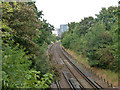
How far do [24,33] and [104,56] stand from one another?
36.8ft

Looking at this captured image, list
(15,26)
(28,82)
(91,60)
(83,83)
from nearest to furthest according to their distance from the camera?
(28,82)
(15,26)
(83,83)
(91,60)

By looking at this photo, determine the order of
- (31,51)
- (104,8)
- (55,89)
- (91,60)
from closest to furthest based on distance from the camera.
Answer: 1. (31,51)
2. (55,89)
3. (91,60)
4. (104,8)

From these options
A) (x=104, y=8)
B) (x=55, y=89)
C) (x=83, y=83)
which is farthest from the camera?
(x=104, y=8)

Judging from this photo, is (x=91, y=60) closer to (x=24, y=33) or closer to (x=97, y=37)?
(x=97, y=37)

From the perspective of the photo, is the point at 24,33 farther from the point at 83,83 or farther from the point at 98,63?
the point at 98,63

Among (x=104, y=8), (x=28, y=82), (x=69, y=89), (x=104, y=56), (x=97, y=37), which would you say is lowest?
(x=69, y=89)

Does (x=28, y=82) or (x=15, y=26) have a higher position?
(x=15, y=26)

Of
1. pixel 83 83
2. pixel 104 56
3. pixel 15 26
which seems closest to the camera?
pixel 15 26

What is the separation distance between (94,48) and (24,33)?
38.6 ft

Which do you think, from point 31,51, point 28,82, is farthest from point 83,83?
point 28,82

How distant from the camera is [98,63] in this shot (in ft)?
58.2

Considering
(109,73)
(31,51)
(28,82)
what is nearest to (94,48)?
(109,73)

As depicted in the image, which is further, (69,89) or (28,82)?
(69,89)

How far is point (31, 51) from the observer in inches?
428
